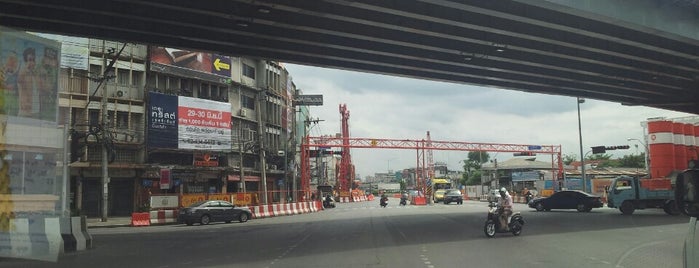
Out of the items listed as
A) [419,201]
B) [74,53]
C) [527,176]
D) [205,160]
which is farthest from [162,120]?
[527,176]

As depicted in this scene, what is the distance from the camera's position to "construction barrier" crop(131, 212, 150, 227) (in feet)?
105

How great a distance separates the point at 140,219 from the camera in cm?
3228

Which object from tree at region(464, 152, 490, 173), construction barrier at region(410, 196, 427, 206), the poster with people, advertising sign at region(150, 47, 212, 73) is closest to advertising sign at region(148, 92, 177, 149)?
advertising sign at region(150, 47, 212, 73)

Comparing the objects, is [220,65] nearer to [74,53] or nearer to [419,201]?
[74,53]

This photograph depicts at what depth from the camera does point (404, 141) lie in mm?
77625

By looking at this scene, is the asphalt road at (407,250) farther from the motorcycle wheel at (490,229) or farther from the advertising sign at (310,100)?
the advertising sign at (310,100)

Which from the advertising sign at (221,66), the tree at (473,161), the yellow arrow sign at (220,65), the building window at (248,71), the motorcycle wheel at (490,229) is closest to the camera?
the motorcycle wheel at (490,229)

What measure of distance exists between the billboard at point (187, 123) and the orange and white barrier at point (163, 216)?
10.1 metres

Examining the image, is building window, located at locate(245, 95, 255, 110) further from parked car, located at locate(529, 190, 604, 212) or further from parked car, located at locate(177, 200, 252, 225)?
parked car, located at locate(529, 190, 604, 212)

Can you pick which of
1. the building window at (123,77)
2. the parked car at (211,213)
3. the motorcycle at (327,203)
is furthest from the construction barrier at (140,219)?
the motorcycle at (327,203)

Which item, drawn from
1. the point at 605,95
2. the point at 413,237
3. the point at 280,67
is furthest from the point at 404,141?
the point at 413,237

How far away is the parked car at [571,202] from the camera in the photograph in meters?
35.6

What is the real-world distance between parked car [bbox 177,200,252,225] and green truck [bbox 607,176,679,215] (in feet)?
69.8

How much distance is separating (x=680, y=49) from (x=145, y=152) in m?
34.2
